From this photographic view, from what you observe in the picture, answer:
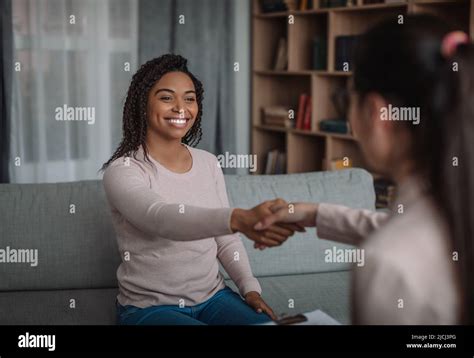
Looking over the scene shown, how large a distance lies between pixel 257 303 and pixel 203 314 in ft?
0.31

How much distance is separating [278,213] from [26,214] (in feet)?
2.22

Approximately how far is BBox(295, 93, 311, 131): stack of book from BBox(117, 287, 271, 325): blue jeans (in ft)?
6.14

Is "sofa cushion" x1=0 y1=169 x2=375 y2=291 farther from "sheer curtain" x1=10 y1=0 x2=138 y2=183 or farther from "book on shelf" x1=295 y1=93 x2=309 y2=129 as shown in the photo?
"book on shelf" x1=295 y1=93 x2=309 y2=129

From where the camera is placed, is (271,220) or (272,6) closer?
(271,220)

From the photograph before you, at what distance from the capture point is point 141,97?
113 cm

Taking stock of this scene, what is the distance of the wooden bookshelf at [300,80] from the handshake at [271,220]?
1.82 meters

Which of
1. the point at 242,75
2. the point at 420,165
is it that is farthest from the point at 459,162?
the point at 242,75

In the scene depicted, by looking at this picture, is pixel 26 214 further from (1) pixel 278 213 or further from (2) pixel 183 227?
(1) pixel 278 213

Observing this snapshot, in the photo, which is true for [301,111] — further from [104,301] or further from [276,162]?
[104,301]

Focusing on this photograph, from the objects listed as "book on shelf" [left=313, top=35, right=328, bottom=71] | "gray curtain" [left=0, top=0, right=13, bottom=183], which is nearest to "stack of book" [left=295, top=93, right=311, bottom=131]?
"book on shelf" [left=313, top=35, right=328, bottom=71]

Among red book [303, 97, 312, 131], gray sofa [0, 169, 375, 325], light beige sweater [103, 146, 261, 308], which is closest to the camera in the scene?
light beige sweater [103, 146, 261, 308]

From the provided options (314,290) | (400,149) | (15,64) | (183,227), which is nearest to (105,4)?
(15,64)

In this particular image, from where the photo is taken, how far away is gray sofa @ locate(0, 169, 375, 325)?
1372 mm

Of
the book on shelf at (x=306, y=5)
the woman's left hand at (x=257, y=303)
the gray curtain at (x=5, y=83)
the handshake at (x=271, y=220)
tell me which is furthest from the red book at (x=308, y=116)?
the handshake at (x=271, y=220)
